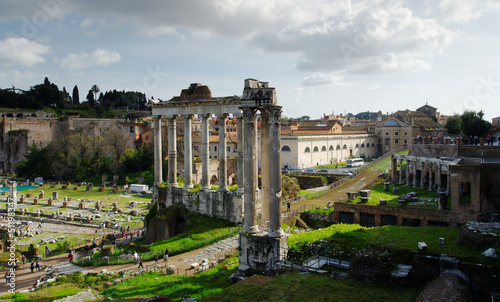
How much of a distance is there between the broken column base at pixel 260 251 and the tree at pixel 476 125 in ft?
113

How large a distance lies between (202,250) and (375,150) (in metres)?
55.2

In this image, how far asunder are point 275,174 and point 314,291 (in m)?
4.60

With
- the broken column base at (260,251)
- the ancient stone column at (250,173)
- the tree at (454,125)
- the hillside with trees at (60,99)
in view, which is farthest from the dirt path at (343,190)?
the hillside with trees at (60,99)

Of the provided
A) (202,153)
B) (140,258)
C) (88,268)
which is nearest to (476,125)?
(202,153)

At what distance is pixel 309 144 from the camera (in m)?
55.4

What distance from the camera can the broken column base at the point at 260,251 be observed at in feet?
45.2

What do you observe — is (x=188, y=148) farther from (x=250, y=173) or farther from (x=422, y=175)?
(x=422, y=175)

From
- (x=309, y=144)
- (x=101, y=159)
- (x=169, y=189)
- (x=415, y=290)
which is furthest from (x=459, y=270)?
(x=101, y=159)

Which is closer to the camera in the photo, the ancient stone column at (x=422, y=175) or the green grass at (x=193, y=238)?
the green grass at (x=193, y=238)

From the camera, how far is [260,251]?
14086mm

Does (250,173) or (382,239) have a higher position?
(250,173)

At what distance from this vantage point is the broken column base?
45.2ft

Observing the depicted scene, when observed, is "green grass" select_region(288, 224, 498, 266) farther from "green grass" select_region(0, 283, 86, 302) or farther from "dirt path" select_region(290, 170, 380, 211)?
"dirt path" select_region(290, 170, 380, 211)

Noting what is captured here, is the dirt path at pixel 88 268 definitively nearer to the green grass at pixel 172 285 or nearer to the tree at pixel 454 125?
the green grass at pixel 172 285
